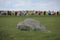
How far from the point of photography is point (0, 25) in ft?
6.51

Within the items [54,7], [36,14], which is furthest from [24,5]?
[54,7]

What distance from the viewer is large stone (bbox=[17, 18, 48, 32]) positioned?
1957 millimetres

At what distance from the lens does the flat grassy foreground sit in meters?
1.91

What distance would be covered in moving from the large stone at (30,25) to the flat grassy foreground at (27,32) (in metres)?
0.04

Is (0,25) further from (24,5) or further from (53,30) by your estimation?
(53,30)

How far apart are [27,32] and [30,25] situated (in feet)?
Answer: 0.35

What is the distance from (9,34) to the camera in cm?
195

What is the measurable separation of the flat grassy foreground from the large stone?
4cm

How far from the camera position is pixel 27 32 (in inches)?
76.2

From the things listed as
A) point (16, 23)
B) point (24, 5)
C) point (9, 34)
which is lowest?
point (9, 34)

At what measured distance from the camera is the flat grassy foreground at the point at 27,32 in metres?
1.91

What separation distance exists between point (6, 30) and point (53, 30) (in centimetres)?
63

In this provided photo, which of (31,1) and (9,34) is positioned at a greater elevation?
(31,1)

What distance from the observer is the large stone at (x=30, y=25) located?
196 cm
